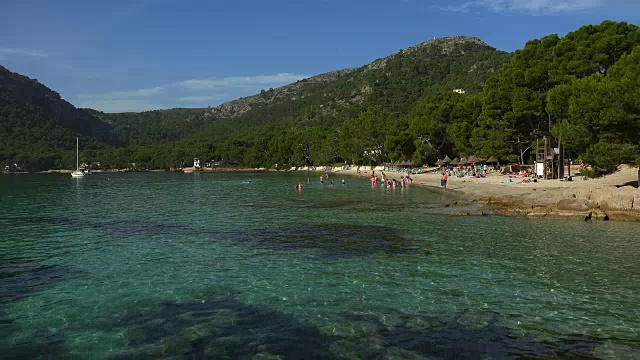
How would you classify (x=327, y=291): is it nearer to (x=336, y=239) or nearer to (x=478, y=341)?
(x=478, y=341)

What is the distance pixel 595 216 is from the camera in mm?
29500

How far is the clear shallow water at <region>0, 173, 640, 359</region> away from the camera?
34.2 ft

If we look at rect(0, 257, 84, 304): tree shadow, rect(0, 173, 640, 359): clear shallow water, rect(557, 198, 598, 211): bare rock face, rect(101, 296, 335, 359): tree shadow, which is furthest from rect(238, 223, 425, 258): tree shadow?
rect(557, 198, 598, 211): bare rock face

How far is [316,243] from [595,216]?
64.4ft

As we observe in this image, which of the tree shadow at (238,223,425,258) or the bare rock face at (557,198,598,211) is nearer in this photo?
the tree shadow at (238,223,425,258)

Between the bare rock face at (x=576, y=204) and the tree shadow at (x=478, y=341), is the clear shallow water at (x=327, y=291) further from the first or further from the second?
the bare rock face at (x=576, y=204)

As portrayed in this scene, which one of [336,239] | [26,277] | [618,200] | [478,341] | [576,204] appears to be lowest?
[26,277]

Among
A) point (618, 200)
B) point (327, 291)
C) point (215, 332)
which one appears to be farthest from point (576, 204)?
point (215, 332)

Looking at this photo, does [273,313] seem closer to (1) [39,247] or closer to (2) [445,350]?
(2) [445,350]

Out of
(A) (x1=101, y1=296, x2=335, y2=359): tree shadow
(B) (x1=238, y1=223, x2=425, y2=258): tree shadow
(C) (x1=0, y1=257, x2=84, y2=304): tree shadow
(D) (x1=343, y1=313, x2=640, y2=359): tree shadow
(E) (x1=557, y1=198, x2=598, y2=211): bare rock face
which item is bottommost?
(C) (x1=0, y1=257, x2=84, y2=304): tree shadow

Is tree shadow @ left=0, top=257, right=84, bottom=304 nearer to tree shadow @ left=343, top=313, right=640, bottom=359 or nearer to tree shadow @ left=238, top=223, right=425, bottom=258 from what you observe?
tree shadow @ left=238, top=223, right=425, bottom=258

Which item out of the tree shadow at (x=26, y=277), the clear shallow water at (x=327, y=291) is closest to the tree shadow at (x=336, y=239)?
the clear shallow water at (x=327, y=291)

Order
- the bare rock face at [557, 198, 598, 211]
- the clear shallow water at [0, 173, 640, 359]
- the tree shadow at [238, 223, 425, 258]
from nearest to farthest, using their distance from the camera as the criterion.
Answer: the clear shallow water at [0, 173, 640, 359] < the tree shadow at [238, 223, 425, 258] < the bare rock face at [557, 198, 598, 211]

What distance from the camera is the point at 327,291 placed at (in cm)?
1464
